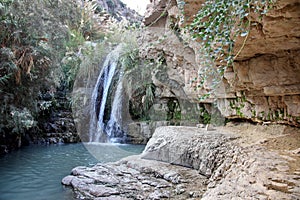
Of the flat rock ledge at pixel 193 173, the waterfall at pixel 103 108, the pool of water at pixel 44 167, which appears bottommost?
the pool of water at pixel 44 167

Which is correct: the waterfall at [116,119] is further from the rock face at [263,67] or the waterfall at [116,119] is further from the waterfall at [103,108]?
the rock face at [263,67]

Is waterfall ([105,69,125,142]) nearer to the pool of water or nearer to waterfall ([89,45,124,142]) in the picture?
waterfall ([89,45,124,142])

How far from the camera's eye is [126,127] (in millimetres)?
8453

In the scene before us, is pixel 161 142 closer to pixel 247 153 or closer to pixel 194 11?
pixel 247 153

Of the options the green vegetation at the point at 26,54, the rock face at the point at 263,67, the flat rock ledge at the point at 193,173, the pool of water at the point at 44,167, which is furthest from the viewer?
the green vegetation at the point at 26,54

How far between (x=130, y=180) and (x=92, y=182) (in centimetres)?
55

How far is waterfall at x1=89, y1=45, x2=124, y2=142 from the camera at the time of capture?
8406 millimetres

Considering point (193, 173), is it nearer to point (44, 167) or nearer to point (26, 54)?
point (44, 167)

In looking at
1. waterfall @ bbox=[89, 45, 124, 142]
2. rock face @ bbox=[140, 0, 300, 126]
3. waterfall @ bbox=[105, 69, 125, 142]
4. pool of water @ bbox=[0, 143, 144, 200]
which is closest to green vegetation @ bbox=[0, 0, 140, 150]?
pool of water @ bbox=[0, 143, 144, 200]

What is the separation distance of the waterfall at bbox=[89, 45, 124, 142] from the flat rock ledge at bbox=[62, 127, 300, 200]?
4053mm

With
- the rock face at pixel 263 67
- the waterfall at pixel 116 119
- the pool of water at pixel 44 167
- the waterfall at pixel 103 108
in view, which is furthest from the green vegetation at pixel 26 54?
the rock face at pixel 263 67

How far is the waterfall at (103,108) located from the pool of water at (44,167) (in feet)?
3.34

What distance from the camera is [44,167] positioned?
16.8 ft

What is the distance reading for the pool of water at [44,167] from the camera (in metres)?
3.62
